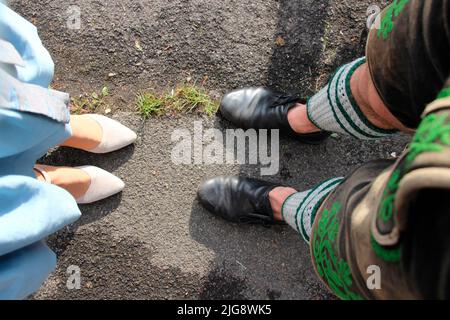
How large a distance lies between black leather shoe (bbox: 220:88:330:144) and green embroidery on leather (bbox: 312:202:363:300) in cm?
75

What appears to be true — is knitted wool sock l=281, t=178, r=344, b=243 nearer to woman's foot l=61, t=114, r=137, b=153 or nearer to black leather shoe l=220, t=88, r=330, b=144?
black leather shoe l=220, t=88, r=330, b=144

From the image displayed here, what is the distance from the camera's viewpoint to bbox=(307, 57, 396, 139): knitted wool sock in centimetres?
127

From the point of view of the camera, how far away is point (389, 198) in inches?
27.0

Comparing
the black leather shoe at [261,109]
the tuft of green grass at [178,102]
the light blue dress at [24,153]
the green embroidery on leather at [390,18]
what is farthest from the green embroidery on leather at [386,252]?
the tuft of green grass at [178,102]

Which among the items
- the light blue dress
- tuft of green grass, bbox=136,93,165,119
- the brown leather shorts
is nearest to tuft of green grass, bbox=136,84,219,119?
tuft of green grass, bbox=136,93,165,119

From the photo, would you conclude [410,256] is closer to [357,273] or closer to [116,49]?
[357,273]

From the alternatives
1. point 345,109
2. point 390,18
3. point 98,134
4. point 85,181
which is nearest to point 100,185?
point 85,181

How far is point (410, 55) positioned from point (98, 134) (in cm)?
122

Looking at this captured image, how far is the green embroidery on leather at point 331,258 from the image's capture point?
0.93 m

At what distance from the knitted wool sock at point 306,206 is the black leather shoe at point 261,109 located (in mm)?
341

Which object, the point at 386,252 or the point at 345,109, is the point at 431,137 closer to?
the point at 386,252

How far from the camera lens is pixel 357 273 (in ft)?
2.77

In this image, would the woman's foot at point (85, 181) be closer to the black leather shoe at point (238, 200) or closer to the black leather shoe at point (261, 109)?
the black leather shoe at point (238, 200)
